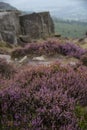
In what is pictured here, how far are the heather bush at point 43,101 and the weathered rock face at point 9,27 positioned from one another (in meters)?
25.3

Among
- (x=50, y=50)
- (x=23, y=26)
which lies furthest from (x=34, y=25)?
(x=50, y=50)

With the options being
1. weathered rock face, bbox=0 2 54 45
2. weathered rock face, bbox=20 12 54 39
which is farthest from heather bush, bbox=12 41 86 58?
weathered rock face, bbox=20 12 54 39

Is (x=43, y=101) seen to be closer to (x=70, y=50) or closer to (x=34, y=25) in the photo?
(x=70, y=50)

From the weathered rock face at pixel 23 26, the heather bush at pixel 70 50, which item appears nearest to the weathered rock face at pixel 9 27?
the weathered rock face at pixel 23 26

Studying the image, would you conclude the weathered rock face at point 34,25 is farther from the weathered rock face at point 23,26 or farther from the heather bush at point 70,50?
the heather bush at point 70,50

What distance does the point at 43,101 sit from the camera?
5832 millimetres

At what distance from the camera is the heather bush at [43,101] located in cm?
547

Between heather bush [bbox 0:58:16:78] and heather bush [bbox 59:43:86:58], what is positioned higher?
heather bush [bbox 0:58:16:78]

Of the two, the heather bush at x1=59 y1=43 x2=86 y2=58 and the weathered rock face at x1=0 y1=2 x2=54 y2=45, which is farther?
the weathered rock face at x1=0 y1=2 x2=54 y2=45

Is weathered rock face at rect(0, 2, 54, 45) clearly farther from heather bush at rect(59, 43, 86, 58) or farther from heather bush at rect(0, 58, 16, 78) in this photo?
heather bush at rect(0, 58, 16, 78)

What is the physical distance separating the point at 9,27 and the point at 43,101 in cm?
3031

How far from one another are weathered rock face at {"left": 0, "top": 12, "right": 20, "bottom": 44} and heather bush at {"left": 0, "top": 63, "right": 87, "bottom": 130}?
25286 mm

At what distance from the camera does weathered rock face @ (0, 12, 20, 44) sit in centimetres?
3241

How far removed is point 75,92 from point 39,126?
1.48 m
